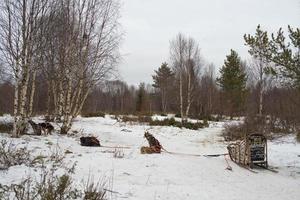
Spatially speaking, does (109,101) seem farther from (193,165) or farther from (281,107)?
(193,165)

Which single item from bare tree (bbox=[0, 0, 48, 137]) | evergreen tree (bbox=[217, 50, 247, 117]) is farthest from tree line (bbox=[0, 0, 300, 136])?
evergreen tree (bbox=[217, 50, 247, 117])

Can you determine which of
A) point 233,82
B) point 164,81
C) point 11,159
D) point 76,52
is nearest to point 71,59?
point 76,52

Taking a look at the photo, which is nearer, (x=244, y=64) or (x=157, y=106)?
(x=244, y=64)

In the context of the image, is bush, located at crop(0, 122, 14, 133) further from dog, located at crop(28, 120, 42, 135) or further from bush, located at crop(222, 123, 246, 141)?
bush, located at crop(222, 123, 246, 141)

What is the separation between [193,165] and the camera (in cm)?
1187

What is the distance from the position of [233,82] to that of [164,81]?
1731 cm

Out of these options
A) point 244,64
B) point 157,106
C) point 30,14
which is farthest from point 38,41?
point 157,106

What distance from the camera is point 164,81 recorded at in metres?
60.6

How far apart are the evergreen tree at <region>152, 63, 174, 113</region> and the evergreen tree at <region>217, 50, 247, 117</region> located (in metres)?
13.1

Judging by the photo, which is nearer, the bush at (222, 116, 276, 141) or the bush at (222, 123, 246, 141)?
the bush at (222, 123, 246, 141)

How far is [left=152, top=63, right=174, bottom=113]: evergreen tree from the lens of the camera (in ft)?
193

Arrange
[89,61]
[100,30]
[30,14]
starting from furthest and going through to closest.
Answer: [100,30]
[89,61]
[30,14]

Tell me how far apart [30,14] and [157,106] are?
53766 mm

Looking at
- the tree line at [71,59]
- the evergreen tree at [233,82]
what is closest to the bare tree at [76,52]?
the tree line at [71,59]
